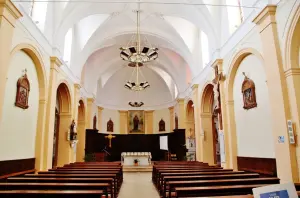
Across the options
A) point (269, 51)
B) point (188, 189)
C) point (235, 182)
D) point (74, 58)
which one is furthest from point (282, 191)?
point (74, 58)

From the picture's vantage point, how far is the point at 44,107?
7781 millimetres

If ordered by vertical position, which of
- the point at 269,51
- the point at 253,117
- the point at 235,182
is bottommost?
the point at 235,182

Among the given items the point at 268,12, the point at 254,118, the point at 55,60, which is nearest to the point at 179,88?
the point at 254,118

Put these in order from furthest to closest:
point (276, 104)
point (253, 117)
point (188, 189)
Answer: point (253, 117) < point (276, 104) < point (188, 189)

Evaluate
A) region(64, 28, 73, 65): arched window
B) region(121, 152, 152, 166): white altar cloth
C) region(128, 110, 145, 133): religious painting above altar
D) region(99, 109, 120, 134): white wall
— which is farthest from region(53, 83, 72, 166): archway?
region(128, 110, 145, 133): religious painting above altar

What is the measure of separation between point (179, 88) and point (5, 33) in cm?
1175

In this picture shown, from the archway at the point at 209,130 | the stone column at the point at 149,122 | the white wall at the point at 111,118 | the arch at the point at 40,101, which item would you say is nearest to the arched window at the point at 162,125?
the stone column at the point at 149,122

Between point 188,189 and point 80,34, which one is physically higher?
point 80,34

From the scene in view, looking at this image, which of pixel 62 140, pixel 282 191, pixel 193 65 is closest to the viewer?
pixel 282 191

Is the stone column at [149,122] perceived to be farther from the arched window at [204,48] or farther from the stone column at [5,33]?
the stone column at [5,33]

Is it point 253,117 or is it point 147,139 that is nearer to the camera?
point 253,117

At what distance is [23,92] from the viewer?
645cm

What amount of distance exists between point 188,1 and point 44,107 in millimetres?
6721

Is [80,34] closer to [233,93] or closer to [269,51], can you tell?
[233,93]
